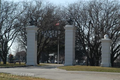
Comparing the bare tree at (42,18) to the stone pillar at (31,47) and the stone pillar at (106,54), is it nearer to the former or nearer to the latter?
the stone pillar at (31,47)

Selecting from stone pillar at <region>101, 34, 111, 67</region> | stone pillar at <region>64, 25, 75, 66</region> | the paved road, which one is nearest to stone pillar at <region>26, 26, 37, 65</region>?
stone pillar at <region>64, 25, 75, 66</region>

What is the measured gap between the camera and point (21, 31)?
139ft

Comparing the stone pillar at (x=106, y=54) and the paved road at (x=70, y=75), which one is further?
the stone pillar at (x=106, y=54)

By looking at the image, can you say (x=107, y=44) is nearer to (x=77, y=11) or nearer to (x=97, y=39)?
(x=97, y=39)

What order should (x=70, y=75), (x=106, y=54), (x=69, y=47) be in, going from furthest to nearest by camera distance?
(x=69, y=47), (x=106, y=54), (x=70, y=75)

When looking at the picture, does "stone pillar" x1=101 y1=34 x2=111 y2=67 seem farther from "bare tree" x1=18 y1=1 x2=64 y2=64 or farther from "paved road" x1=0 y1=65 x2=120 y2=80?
"bare tree" x1=18 y1=1 x2=64 y2=64

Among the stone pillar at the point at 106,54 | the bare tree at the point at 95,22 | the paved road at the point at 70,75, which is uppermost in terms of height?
the bare tree at the point at 95,22

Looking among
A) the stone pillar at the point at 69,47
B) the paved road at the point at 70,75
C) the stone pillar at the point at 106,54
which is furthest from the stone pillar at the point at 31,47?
the paved road at the point at 70,75

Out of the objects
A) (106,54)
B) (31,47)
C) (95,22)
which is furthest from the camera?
(95,22)

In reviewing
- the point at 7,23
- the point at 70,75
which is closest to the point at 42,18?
the point at 7,23

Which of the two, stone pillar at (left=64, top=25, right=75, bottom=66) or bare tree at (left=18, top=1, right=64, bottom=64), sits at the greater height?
bare tree at (left=18, top=1, right=64, bottom=64)

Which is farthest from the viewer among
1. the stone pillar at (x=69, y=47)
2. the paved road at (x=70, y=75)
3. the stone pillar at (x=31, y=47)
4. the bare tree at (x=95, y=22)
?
the bare tree at (x=95, y=22)

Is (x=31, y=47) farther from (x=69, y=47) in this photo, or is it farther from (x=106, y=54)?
(x=106, y=54)

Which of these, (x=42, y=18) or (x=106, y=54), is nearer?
(x=106, y=54)
